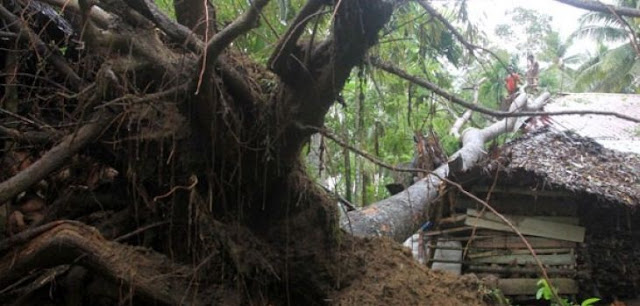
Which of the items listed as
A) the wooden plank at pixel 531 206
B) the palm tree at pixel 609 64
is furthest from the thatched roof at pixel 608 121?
the palm tree at pixel 609 64

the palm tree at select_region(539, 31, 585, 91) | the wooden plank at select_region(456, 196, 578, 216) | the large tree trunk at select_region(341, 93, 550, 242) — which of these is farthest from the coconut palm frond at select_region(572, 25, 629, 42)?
the large tree trunk at select_region(341, 93, 550, 242)

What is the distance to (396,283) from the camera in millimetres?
3486

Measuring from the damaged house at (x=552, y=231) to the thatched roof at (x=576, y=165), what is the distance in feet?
0.09

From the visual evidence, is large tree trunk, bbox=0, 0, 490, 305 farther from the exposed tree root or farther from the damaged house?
the damaged house

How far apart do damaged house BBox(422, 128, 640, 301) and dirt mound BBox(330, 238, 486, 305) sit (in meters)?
4.85

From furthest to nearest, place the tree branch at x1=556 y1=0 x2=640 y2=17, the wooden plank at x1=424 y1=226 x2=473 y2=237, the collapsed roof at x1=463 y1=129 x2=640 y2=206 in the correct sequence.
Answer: the wooden plank at x1=424 y1=226 x2=473 y2=237, the collapsed roof at x1=463 y1=129 x2=640 y2=206, the tree branch at x1=556 y1=0 x2=640 y2=17

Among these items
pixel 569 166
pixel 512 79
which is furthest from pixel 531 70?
pixel 569 166

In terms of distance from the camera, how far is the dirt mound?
133 inches

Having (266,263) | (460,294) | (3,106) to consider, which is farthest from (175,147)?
(460,294)

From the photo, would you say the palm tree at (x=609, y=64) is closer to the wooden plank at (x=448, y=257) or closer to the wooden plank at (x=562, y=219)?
the wooden plank at (x=562, y=219)

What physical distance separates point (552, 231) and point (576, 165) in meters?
1.09

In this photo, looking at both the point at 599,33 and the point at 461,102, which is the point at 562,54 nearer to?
the point at 599,33

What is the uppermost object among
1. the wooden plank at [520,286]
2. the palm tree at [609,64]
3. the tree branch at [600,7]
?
the palm tree at [609,64]

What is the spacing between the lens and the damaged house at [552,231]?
8.66 m
